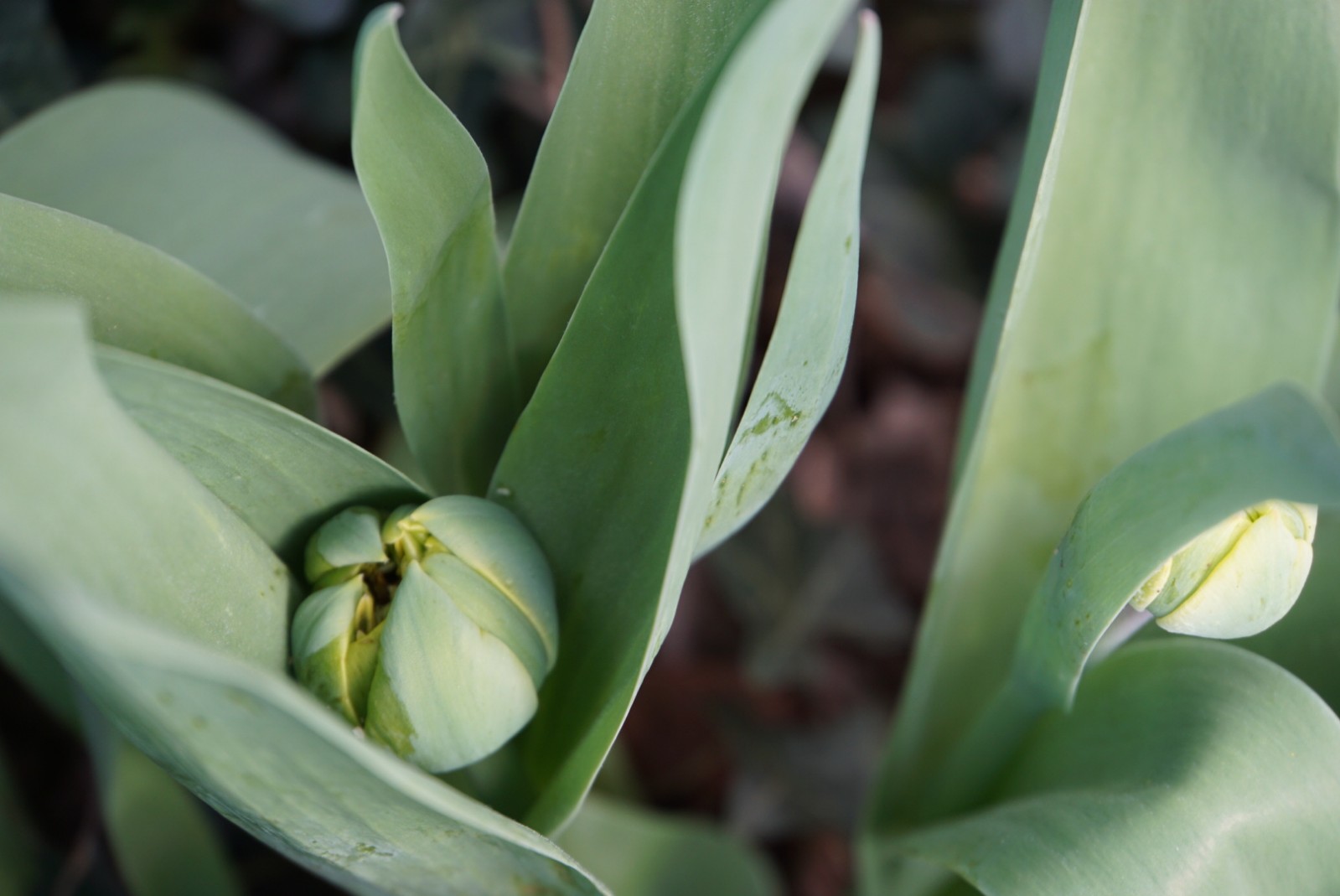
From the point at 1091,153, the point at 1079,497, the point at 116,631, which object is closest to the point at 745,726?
the point at 1079,497

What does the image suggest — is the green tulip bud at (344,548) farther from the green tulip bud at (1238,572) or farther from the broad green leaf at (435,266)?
the green tulip bud at (1238,572)

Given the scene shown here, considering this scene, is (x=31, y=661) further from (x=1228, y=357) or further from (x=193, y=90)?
(x=1228, y=357)

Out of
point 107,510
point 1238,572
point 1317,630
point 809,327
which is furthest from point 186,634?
point 1317,630

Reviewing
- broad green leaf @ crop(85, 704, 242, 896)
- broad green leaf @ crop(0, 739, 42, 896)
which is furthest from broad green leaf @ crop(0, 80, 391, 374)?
broad green leaf @ crop(0, 739, 42, 896)

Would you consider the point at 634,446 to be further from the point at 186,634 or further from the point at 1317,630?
A: the point at 1317,630

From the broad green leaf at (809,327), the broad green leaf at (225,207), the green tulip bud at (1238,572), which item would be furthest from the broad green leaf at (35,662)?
the green tulip bud at (1238,572)

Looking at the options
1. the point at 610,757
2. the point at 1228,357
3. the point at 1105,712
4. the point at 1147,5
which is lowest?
the point at 610,757
